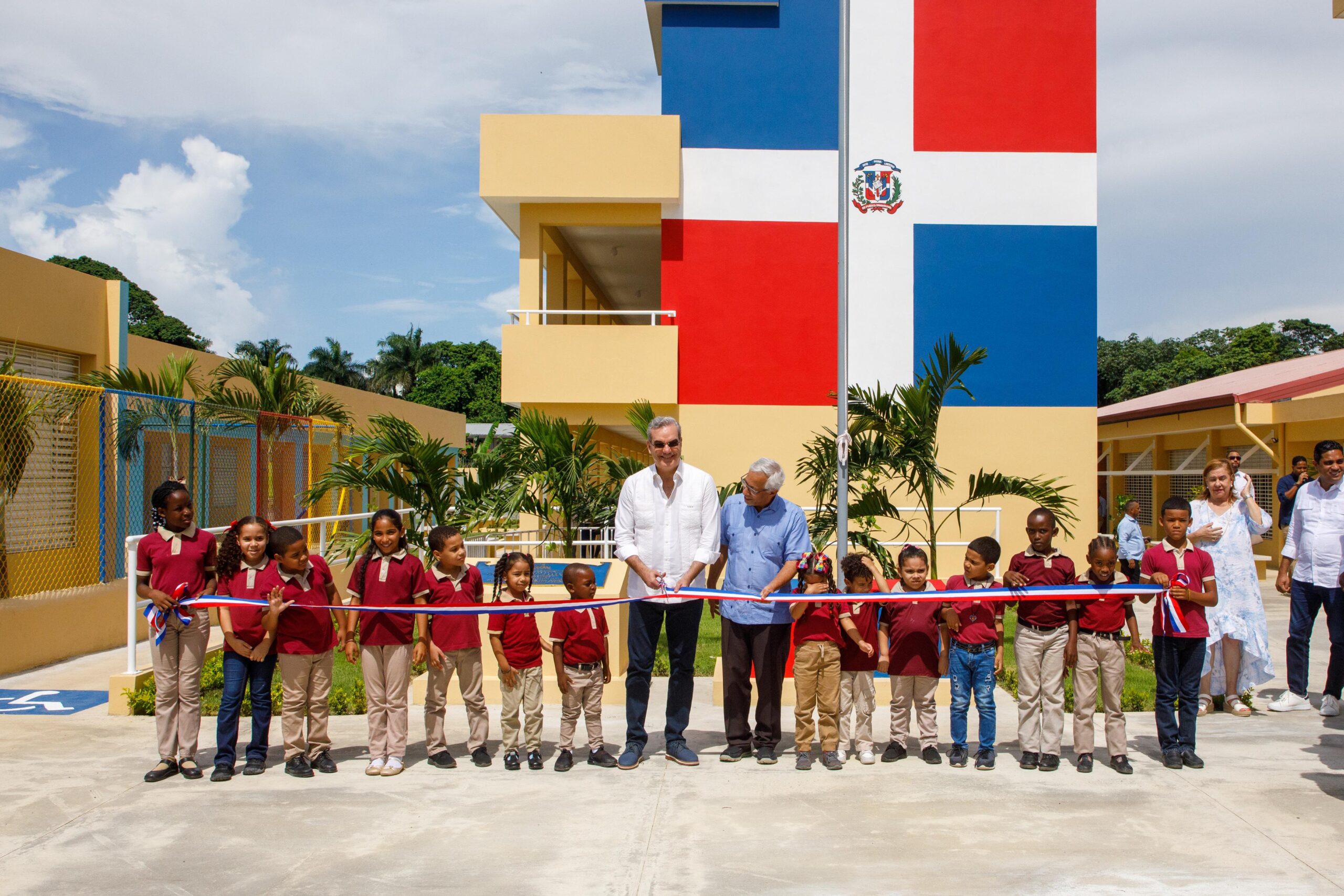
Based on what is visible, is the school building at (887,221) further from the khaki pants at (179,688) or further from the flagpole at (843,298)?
the khaki pants at (179,688)

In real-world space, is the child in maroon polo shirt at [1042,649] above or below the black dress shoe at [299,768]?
above

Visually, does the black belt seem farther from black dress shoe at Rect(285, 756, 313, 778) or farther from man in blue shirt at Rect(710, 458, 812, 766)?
black dress shoe at Rect(285, 756, 313, 778)

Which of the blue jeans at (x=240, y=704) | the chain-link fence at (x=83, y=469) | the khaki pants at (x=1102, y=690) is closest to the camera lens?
the blue jeans at (x=240, y=704)

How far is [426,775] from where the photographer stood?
235 inches

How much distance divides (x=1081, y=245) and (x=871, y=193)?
298cm

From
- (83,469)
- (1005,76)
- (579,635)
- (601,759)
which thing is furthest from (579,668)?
(1005,76)

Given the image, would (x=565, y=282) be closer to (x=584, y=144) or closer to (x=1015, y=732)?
(x=584, y=144)

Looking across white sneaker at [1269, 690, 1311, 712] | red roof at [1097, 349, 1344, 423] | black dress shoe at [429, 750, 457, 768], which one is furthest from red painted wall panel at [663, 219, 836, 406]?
black dress shoe at [429, 750, 457, 768]

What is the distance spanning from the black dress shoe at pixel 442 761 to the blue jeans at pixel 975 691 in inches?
112

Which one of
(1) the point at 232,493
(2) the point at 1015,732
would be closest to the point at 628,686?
(2) the point at 1015,732

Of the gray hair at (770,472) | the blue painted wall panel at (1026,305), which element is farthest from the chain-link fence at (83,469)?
the blue painted wall panel at (1026,305)

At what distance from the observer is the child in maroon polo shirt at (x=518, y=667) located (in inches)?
240

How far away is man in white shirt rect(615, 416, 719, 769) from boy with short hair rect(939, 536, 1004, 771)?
145cm

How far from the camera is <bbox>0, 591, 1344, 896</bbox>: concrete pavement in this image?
14.4ft
